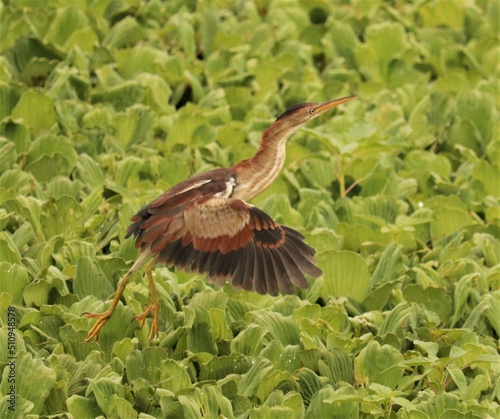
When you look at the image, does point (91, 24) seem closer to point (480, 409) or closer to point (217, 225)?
point (217, 225)

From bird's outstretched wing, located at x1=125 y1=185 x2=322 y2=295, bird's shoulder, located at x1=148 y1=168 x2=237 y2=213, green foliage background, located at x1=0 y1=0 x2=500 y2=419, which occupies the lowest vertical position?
green foliage background, located at x1=0 y1=0 x2=500 y2=419

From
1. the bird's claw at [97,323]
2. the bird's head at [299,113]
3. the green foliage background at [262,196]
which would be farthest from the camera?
the bird's head at [299,113]

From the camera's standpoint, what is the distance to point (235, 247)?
17.7 ft

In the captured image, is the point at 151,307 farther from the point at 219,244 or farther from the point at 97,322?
the point at 219,244

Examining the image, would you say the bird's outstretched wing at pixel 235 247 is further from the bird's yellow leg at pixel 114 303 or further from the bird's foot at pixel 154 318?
the bird's foot at pixel 154 318

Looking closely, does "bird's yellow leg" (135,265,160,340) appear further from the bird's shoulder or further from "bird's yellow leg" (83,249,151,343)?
the bird's shoulder

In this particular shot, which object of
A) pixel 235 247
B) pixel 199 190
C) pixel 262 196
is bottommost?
pixel 262 196

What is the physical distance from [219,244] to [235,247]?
0.07m

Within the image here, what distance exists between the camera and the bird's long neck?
19.4 feet

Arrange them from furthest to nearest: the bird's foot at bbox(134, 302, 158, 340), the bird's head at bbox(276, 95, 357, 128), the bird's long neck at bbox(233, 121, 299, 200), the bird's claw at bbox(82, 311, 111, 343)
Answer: the bird's head at bbox(276, 95, 357, 128)
the bird's long neck at bbox(233, 121, 299, 200)
the bird's foot at bbox(134, 302, 158, 340)
the bird's claw at bbox(82, 311, 111, 343)

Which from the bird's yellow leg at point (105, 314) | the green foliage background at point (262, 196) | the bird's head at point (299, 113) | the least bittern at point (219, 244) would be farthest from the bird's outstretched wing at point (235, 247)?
the bird's head at point (299, 113)

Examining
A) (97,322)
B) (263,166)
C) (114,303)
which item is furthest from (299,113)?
(97,322)

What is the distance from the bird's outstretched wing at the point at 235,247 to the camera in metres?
5.34

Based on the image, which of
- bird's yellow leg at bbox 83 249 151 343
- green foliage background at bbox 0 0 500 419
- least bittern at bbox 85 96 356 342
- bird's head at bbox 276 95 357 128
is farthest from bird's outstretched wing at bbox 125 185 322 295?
bird's head at bbox 276 95 357 128
